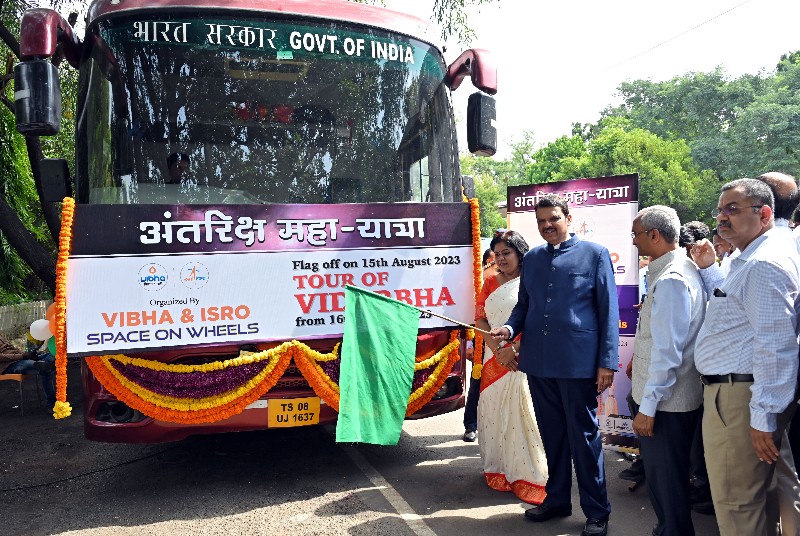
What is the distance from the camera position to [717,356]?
302 cm

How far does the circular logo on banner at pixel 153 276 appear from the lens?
165 inches

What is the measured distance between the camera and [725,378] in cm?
300

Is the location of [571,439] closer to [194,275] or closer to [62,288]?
[194,275]

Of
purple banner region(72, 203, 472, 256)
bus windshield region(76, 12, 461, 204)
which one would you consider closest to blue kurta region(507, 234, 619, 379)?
purple banner region(72, 203, 472, 256)

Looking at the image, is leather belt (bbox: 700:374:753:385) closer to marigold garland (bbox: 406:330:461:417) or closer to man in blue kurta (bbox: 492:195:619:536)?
man in blue kurta (bbox: 492:195:619:536)

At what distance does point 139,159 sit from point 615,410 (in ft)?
11.8

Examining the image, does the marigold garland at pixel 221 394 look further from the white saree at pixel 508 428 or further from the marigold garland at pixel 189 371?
the white saree at pixel 508 428

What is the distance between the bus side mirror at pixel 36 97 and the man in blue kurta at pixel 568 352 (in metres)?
2.98

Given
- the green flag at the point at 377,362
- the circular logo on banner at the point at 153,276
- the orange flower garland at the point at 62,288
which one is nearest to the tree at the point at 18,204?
the orange flower garland at the point at 62,288

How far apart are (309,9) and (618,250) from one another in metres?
2.72

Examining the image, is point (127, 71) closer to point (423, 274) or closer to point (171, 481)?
point (423, 274)

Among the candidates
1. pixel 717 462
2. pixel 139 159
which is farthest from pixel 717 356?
pixel 139 159

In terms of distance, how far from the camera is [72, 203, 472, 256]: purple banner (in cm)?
414

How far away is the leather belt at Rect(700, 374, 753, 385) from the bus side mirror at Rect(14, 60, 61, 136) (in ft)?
12.7
